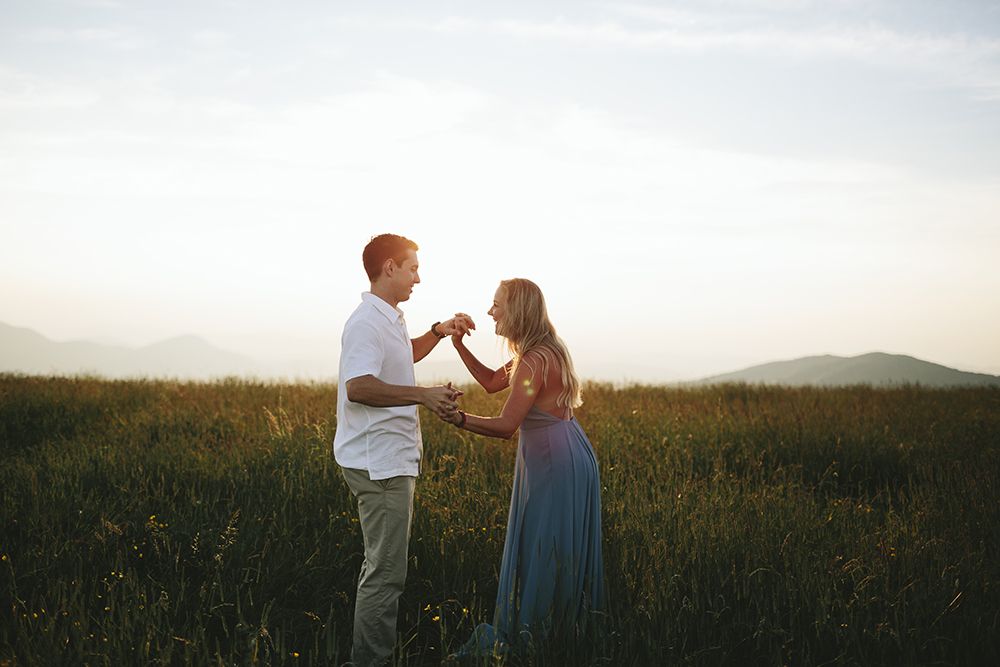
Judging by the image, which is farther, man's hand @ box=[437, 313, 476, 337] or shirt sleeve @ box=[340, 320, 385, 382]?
man's hand @ box=[437, 313, 476, 337]

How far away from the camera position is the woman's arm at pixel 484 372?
439 centimetres

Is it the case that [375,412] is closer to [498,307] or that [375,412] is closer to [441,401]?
Result: [441,401]

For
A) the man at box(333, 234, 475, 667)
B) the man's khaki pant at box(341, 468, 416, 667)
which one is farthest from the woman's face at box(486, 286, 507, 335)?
the man's khaki pant at box(341, 468, 416, 667)

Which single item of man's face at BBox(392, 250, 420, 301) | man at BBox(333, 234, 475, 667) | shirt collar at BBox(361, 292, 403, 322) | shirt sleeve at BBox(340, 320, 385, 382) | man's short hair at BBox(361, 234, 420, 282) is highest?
man's short hair at BBox(361, 234, 420, 282)

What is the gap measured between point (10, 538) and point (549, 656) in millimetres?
4744

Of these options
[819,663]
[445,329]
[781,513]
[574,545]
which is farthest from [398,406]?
[781,513]

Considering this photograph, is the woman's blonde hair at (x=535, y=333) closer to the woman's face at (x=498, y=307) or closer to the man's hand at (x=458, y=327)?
the woman's face at (x=498, y=307)

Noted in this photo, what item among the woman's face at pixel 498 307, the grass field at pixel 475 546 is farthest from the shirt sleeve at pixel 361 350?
the grass field at pixel 475 546

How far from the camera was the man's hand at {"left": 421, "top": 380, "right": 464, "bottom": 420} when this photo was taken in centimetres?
324

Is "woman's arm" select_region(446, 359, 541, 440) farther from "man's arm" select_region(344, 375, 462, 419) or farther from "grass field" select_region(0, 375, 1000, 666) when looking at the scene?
"grass field" select_region(0, 375, 1000, 666)

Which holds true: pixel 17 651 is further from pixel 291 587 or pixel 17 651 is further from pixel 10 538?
pixel 10 538

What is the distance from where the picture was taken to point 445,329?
13.8 feet

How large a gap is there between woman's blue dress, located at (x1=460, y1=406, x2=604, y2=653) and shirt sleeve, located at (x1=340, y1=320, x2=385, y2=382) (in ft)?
3.42

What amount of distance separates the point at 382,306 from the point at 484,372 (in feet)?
4.05
